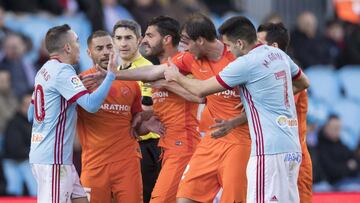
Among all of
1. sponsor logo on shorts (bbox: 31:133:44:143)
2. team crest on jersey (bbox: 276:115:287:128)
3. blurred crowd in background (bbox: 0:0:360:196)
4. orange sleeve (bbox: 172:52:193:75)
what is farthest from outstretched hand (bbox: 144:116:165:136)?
blurred crowd in background (bbox: 0:0:360:196)

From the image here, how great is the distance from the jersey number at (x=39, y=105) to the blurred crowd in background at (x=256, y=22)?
486cm

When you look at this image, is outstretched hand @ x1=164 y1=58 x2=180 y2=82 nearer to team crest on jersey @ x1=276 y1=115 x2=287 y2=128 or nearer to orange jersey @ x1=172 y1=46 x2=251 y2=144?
orange jersey @ x1=172 y1=46 x2=251 y2=144

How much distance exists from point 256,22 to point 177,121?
867 centimetres

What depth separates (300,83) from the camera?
10.8 metres

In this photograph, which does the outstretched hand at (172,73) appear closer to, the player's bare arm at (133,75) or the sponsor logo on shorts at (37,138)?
the player's bare arm at (133,75)

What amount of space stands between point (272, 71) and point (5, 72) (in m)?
7.28

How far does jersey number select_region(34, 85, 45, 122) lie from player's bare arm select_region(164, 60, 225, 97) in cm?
115

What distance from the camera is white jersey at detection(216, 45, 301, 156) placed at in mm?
10086

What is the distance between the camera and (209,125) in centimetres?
1104

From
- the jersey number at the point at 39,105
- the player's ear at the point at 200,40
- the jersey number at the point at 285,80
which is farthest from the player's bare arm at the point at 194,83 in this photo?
the jersey number at the point at 39,105

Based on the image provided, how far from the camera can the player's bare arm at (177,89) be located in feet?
36.4

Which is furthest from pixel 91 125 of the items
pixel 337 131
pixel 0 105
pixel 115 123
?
pixel 337 131

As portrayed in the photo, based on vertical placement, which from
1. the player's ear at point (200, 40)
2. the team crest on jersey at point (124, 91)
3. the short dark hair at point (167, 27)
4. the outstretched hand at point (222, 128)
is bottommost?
the outstretched hand at point (222, 128)

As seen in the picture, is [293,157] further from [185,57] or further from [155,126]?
[155,126]
